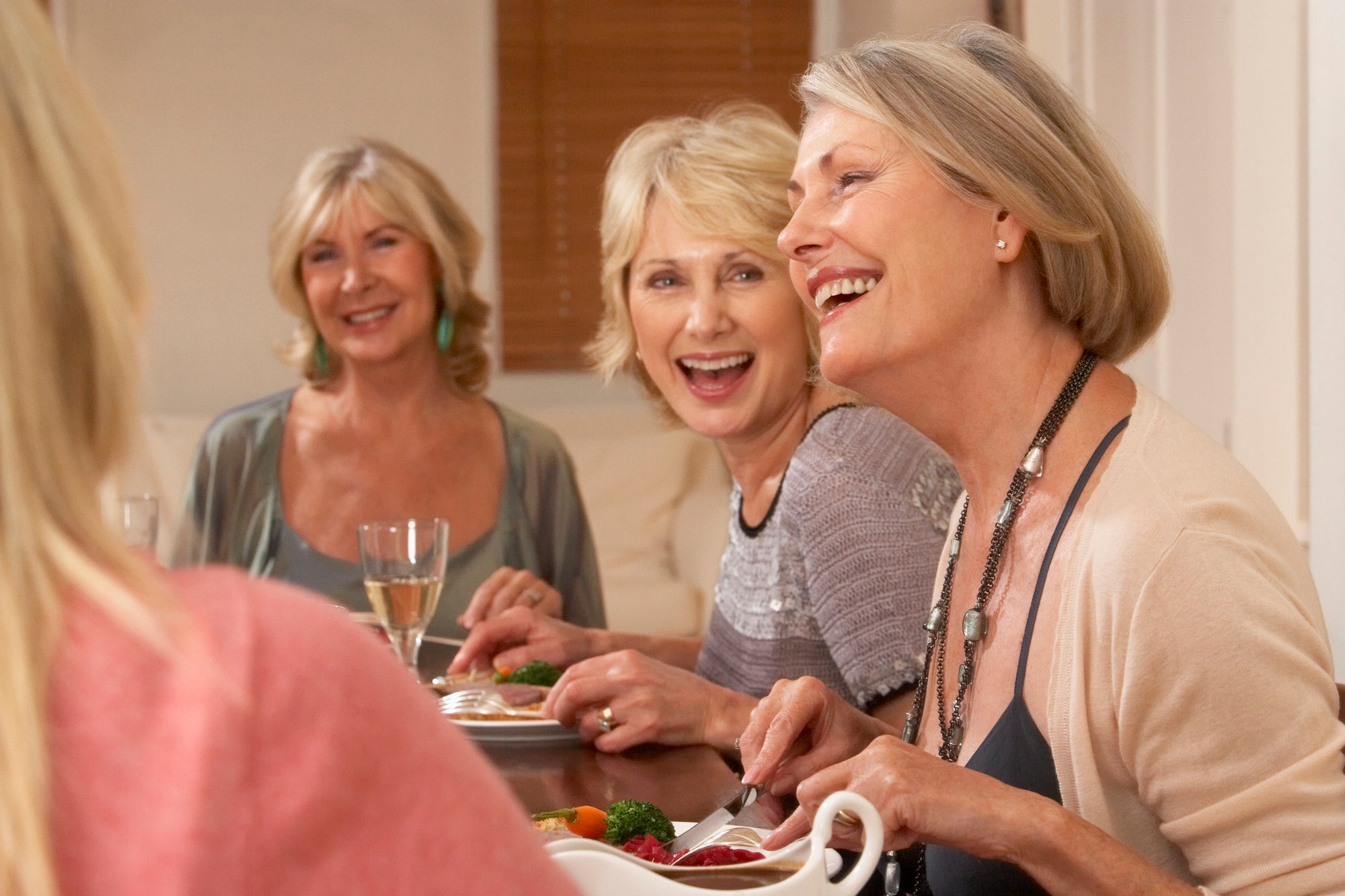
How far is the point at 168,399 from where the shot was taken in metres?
4.60

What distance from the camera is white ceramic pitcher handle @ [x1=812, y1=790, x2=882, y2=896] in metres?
0.70

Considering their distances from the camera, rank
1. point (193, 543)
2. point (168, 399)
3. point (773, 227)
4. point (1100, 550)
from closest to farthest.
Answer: point (1100, 550) < point (773, 227) < point (193, 543) < point (168, 399)

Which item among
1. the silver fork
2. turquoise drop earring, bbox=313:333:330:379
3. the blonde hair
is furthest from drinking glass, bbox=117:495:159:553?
turquoise drop earring, bbox=313:333:330:379

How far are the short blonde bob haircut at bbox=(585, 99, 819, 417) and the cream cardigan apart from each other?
0.89 m

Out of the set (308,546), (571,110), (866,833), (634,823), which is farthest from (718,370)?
(571,110)

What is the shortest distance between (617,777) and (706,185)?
93 cm

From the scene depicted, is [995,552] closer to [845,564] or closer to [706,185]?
[845,564]

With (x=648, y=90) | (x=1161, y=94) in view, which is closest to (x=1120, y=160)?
(x=1161, y=94)

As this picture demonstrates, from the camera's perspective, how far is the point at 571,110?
4762 mm

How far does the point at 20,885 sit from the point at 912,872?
3.04ft

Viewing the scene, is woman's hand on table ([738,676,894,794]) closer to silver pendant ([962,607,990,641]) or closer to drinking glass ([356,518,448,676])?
Result: silver pendant ([962,607,990,641])

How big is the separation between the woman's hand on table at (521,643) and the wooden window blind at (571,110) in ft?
9.72

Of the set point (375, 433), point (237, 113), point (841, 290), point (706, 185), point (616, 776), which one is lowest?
point (616, 776)

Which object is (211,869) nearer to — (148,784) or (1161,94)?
(148,784)
